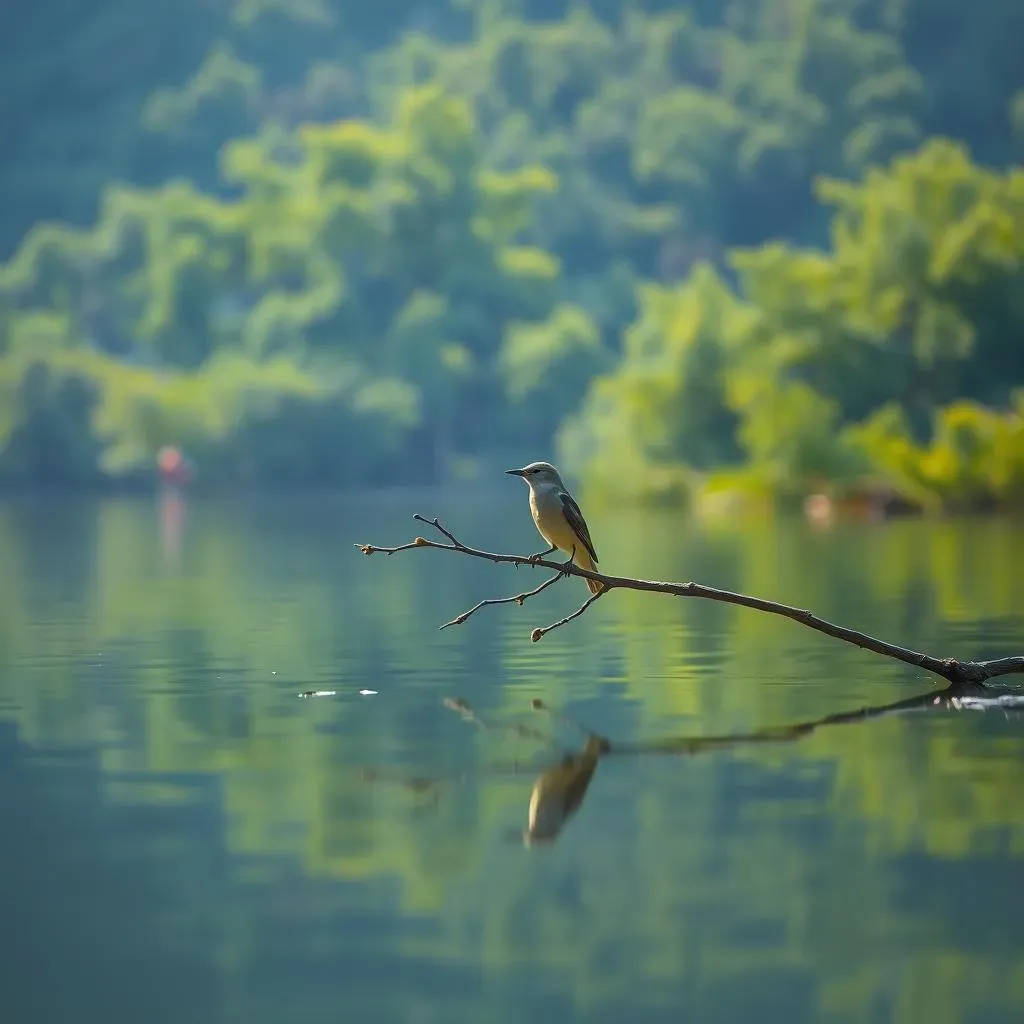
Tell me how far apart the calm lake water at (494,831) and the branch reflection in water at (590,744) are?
0.15 ft

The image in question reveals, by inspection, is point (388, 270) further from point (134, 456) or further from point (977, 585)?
point (977, 585)

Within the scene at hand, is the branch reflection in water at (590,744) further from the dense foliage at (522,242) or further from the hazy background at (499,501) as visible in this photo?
the dense foliage at (522,242)

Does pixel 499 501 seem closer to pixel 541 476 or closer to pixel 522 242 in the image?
pixel 522 242

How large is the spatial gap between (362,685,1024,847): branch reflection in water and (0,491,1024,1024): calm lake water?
45 millimetres

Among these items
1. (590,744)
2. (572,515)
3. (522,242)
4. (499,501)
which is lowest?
(590,744)

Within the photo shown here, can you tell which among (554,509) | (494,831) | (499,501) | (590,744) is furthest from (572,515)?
(499,501)

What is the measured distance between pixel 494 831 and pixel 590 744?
1.68 meters

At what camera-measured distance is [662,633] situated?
45.3ft

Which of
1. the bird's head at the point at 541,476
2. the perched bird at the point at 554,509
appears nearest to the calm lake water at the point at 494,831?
the perched bird at the point at 554,509

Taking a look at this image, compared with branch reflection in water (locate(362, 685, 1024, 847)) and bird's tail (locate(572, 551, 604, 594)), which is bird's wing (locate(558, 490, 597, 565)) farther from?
branch reflection in water (locate(362, 685, 1024, 847))

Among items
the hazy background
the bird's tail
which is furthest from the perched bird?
the hazy background

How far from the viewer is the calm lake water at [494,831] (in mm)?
5020

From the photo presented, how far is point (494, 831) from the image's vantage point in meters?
6.50

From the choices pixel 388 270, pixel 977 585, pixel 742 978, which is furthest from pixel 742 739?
pixel 388 270
